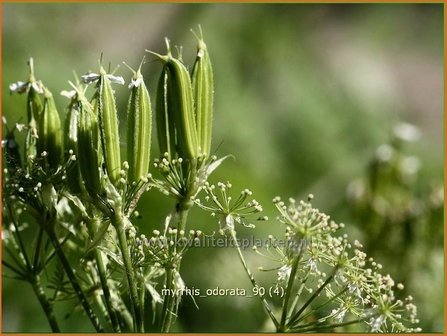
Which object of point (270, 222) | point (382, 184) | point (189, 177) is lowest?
point (270, 222)

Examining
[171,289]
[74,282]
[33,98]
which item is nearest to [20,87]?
[33,98]

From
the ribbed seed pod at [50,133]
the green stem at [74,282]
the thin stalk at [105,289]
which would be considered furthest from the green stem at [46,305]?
the ribbed seed pod at [50,133]

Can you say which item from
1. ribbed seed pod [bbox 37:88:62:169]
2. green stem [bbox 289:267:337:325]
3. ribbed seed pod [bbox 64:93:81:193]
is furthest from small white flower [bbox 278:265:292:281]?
ribbed seed pod [bbox 37:88:62:169]

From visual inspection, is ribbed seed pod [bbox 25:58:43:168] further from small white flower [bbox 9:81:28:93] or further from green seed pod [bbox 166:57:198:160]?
green seed pod [bbox 166:57:198:160]

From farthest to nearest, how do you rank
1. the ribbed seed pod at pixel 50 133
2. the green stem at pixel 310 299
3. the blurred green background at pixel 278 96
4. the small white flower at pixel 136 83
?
the blurred green background at pixel 278 96
the ribbed seed pod at pixel 50 133
the small white flower at pixel 136 83
the green stem at pixel 310 299

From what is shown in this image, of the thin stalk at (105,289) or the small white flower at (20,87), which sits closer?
the thin stalk at (105,289)

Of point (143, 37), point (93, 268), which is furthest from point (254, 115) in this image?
point (93, 268)

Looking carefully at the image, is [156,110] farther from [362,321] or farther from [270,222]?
[270,222]

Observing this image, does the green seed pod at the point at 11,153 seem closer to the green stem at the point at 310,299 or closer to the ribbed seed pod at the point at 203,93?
the ribbed seed pod at the point at 203,93
